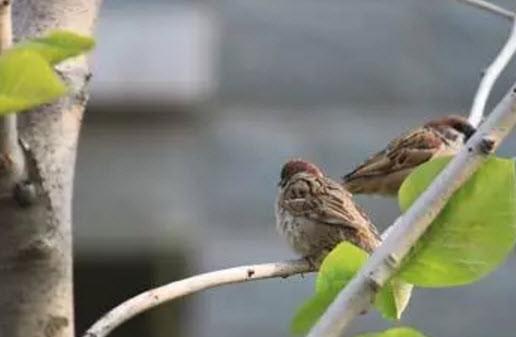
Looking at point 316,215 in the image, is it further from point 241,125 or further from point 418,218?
point 241,125

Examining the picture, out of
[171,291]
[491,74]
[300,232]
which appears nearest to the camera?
[171,291]

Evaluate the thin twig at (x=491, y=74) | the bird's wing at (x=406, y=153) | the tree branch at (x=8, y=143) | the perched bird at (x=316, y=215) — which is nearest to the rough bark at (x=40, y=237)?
the tree branch at (x=8, y=143)

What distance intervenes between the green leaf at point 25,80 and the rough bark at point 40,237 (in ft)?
0.50

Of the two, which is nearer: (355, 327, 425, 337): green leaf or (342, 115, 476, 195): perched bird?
(355, 327, 425, 337): green leaf

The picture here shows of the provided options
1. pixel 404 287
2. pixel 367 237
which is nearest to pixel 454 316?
pixel 367 237

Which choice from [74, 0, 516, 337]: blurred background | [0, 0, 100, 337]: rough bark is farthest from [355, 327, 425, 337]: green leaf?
[74, 0, 516, 337]: blurred background

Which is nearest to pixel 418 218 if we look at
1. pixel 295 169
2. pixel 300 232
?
pixel 300 232

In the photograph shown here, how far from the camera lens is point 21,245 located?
84 centimetres

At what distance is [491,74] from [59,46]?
0.68 meters

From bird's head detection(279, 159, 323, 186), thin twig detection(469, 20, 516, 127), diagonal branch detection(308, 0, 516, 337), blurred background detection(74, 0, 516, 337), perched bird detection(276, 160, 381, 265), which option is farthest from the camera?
blurred background detection(74, 0, 516, 337)

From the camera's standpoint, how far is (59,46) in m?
0.70

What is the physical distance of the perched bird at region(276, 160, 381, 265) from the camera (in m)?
1.70

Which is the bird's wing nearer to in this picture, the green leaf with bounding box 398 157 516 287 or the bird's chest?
the bird's chest

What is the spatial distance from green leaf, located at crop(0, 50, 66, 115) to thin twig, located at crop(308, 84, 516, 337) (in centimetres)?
17
